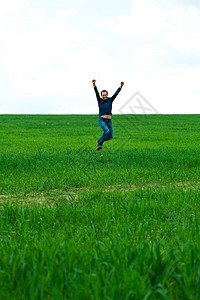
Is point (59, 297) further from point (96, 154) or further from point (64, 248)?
point (96, 154)

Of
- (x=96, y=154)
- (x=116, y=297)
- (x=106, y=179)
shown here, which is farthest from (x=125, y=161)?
(x=116, y=297)

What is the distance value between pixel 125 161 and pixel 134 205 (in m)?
5.31

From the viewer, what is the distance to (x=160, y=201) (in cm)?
520
